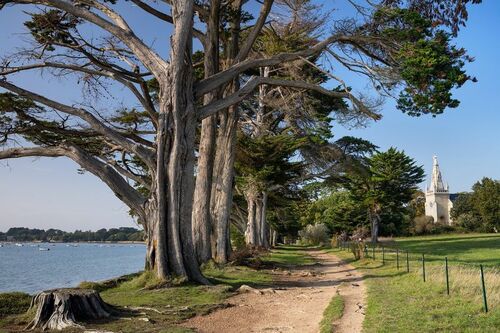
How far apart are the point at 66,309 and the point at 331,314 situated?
15.4 ft

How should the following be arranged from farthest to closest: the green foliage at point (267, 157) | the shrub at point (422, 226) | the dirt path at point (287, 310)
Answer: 1. the shrub at point (422, 226)
2. the green foliage at point (267, 157)
3. the dirt path at point (287, 310)

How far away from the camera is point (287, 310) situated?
1030 cm

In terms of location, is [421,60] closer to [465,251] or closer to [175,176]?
[175,176]

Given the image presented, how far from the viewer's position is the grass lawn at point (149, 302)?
8328mm

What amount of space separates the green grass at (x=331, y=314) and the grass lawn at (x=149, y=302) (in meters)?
2.25

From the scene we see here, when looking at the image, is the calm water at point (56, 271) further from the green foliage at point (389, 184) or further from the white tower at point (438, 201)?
the white tower at point (438, 201)

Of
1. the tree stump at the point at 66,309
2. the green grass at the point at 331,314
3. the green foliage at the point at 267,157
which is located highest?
the green foliage at the point at 267,157

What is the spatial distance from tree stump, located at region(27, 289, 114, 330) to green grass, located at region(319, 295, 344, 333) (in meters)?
3.77

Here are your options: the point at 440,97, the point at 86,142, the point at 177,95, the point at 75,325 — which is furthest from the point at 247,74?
the point at 75,325

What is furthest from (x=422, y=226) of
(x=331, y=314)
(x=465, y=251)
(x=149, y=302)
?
(x=149, y=302)

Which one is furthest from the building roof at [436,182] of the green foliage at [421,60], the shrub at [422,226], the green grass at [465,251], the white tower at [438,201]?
the green foliage at [421,60]

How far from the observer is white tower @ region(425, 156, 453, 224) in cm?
9781

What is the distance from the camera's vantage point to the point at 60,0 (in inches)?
536

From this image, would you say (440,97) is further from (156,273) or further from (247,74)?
(247,74)
